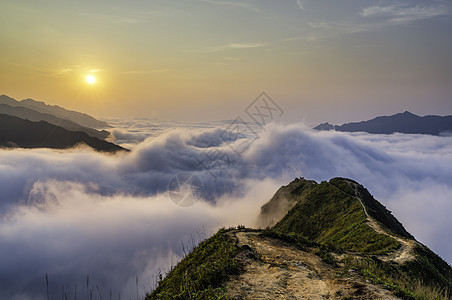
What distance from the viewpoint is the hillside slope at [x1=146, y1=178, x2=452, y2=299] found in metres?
11.8

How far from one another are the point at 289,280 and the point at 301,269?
2515 mm

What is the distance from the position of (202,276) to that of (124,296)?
232 metres

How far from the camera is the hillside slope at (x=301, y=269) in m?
11.8

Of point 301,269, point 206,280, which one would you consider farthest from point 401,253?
point 206,280

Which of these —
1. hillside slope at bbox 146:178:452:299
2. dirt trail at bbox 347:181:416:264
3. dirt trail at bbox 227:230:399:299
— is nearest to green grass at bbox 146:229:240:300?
hillside slope at bbox 146:178:452:299

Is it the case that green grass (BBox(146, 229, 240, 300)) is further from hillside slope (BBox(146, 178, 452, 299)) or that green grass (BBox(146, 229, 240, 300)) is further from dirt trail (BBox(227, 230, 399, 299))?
dirt trail (BBox(227, 230, 399, 299))

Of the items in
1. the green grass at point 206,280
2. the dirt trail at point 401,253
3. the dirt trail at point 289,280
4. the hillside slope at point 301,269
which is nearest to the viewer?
the green grass at point 206,280

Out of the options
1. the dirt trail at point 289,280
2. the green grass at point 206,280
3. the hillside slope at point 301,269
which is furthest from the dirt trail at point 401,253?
the green grass at point 206,280

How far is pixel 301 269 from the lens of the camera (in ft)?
Result: 51.1

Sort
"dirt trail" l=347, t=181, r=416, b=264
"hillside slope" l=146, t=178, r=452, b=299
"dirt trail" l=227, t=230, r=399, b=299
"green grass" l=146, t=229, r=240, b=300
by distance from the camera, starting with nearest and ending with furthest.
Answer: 1. "green grass" l=146, t=229, r=240, b=300
2. "dirt trail" l=227, t=230, r=399, b=299
3. "hillside slope" l=146, t=178, r=452, b=299
4. "dirt trail" l=347, t=181, r=416, b=264

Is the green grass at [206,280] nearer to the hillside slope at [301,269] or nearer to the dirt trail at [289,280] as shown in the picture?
the hillside slope at [301,269]

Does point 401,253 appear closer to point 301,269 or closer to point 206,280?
point 301,269

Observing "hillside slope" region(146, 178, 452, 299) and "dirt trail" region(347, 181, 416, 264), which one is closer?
"hillside slope" region(146, 178, 452, 299)

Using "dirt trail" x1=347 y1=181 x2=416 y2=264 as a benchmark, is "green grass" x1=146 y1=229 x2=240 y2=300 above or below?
above
